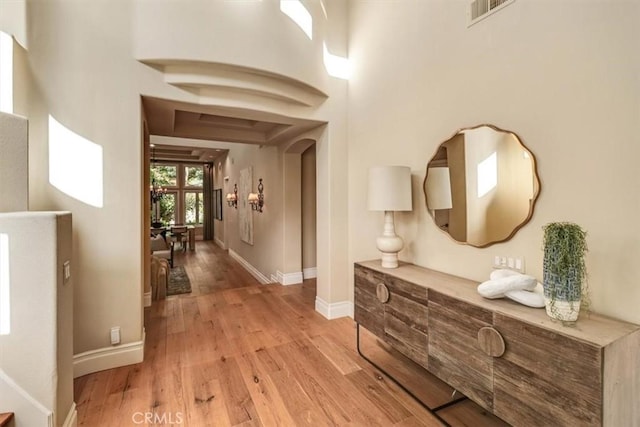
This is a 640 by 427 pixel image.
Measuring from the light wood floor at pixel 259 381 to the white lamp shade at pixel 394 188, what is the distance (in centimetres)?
147

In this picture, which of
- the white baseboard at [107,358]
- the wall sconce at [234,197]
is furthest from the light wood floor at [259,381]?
the wall sconce at [234,197]

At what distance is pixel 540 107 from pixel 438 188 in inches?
36.1

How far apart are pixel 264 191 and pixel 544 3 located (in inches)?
196

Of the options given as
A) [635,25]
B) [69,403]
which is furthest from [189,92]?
[635,25]

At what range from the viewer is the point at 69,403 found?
183 cm

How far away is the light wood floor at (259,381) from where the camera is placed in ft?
6.52

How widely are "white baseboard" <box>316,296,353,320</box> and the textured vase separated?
2.57 metres

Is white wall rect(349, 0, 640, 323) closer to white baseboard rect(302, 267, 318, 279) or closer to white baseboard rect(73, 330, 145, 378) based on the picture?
white baseboard rect(73, 330, 145, 378)

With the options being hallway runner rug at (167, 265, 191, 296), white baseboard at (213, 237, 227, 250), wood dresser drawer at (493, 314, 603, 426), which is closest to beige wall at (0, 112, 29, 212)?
wood dresser drawer at (493, 314, 603, 426)

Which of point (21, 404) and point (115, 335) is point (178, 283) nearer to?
point (115, 335)

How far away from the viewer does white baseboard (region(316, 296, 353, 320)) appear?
3.69m

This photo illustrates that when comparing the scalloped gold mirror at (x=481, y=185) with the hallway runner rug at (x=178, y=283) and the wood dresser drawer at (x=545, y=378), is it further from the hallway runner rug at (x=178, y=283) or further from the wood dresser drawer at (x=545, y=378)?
the hallway runner rug at (x=178, y=283)

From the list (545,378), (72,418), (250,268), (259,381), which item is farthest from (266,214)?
(545,378)

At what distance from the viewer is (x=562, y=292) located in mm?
1365
